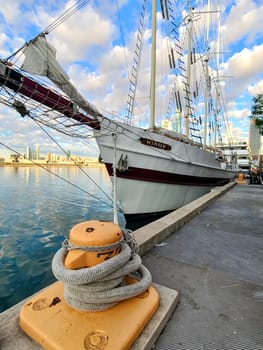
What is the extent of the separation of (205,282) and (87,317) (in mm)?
1323

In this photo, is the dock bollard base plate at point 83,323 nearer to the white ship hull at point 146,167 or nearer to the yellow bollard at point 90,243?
the yellow bollard at point 90,243

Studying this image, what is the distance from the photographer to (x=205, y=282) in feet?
7.15

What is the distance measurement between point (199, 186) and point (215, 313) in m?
8.87

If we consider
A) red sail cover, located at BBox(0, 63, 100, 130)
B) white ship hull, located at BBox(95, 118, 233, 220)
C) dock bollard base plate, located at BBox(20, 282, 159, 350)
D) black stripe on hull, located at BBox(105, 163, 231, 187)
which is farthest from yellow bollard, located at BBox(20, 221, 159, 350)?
black stripe on hull, located at BBox(105, 163, 231, 187)

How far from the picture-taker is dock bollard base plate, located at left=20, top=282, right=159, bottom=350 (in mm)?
1236

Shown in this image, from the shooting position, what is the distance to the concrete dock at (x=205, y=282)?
1.44 metres

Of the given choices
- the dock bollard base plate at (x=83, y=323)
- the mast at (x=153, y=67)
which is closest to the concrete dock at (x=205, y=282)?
the dock bollard base plate at (x=83, y=323)

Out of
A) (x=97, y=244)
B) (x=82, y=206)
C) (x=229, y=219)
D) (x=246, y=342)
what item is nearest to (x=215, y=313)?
(x=246, y=342)

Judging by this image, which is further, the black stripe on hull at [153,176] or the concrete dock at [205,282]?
the black stripe on hull at [153,176]

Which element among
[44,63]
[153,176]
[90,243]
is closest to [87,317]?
[90,243]

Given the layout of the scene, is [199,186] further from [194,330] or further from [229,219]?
[194,330]

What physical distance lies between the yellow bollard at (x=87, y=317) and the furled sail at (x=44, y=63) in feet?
11.6

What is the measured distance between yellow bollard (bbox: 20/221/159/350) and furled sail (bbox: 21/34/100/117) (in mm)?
3548

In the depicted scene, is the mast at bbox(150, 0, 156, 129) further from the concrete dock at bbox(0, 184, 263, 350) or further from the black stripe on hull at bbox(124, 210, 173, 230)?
the concrete dock at bbox(0, 184, 263, 350)
